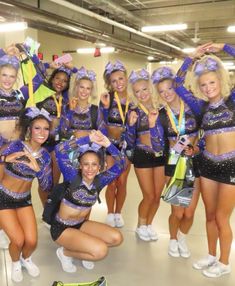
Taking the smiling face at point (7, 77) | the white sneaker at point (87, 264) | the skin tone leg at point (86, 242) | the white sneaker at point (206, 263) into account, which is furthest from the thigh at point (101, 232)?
the smiling face at point (7, 77)

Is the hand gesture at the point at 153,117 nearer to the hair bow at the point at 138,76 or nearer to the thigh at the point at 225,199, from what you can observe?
the hair bow at the point at 138,76

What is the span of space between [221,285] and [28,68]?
8.09ft

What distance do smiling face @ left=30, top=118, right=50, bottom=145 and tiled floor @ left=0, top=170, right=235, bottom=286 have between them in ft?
3.51

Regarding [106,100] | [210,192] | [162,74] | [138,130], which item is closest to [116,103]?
[106,100]

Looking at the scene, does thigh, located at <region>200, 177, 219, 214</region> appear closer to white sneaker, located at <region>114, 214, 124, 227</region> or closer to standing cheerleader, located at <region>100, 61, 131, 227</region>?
standing cheerleader, located at <region>100, 61, 131, 227</region>

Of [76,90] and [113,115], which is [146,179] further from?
[76,90]

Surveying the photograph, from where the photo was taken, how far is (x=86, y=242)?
263cm

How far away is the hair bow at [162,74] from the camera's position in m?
2.89

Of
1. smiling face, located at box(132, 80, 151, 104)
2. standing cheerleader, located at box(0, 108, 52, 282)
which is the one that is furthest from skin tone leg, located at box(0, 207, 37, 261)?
smiling face, located at box(132, 80, 151, 104)

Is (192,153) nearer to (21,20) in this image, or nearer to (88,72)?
(88,72)

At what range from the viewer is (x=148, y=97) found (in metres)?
3.13

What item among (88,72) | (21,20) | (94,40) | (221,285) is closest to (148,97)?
(88,72)

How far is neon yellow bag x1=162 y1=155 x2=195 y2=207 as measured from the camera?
2689 millimetres

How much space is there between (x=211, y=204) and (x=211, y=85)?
3.06ft
